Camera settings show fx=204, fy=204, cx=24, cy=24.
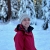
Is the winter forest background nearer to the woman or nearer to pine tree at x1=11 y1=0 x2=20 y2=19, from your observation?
pine tree at x1=11 y1=0 x2=20 y2=19

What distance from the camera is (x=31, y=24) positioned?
14.9m

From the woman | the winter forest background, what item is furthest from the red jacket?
the winter forest background

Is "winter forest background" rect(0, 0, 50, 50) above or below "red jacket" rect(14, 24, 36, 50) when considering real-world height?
below

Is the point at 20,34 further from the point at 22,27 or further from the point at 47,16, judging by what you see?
the point at 47,16

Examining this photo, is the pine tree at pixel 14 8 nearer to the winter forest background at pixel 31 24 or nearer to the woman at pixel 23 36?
the winter forest background at pixel 31 24

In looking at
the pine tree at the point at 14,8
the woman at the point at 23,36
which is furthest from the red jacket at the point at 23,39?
the pine tree at the point at 14,8

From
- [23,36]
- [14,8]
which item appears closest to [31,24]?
[14,8]

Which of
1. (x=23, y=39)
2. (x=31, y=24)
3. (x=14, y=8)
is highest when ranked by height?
(x=23, y=39)

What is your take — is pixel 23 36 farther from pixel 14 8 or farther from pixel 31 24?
pixel 14 8

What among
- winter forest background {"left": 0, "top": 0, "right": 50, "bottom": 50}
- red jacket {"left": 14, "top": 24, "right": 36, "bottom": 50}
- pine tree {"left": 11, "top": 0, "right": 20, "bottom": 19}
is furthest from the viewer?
pine tree {"left": 11, "top": 0, "right": 20, "bottom": 19}

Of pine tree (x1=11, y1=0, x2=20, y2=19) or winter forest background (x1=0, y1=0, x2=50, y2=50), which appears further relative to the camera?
pine tree (x1=11, y1=0, x2=20, y2=19)

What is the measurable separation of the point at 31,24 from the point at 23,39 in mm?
11146

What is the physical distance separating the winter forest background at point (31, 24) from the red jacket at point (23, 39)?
131 centimetres

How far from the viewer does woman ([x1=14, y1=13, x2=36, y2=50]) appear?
12.0 feet
